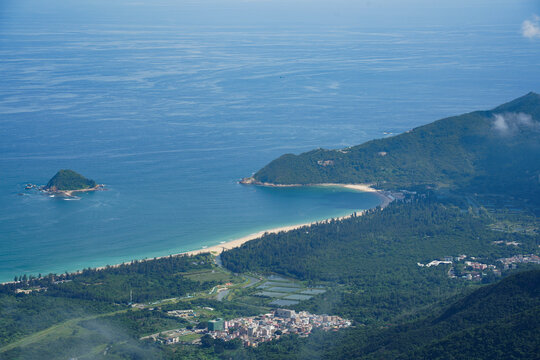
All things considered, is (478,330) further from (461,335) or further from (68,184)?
(68,184)

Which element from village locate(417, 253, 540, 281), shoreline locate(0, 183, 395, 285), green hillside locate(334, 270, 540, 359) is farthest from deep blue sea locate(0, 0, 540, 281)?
green hillside locate(334, 270, 540, 359)

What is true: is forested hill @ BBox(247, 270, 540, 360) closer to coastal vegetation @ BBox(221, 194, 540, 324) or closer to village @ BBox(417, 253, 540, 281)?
coastal vegetation @ BBox(221, 194, 540, 324)

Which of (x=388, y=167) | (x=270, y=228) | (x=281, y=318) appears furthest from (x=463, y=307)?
(x=388, y=167)

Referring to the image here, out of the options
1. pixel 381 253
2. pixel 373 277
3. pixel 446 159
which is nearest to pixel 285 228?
pixel 381 253

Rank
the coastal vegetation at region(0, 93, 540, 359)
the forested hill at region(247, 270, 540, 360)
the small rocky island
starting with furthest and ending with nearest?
the small rocky island < the coastal vegetation at region(0, 93, 540, 359) < the forested hill at region(247, 270, 540, 360)

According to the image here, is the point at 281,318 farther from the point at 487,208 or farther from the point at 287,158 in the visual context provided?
the point at 287,158

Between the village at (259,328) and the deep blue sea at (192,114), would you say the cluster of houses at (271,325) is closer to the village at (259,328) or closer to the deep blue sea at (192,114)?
the village at (259,328)
